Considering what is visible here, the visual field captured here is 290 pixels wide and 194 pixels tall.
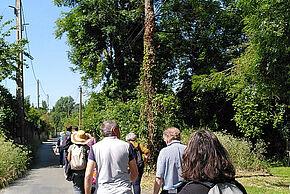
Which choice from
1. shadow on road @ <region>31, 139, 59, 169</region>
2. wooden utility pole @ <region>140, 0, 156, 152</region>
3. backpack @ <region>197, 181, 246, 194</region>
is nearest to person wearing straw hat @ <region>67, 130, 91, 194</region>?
backpack @ <region>197, 181, 246, 194</region>

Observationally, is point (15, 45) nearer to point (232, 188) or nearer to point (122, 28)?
point (122, 28)

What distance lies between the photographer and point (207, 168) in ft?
7.58

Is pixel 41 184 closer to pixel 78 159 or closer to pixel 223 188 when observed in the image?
pixel 78 159

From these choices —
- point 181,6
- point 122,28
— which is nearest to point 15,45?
point 122,28

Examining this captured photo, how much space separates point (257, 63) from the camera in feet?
34.0

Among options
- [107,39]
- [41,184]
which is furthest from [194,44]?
[41,184]

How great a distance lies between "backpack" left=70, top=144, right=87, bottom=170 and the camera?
19.7ft

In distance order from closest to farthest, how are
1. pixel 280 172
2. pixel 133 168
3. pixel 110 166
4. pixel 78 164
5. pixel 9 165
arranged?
pixel 110 166, pixel 133 168, pixel 78 164, pixel 9 165, pixel 280 172

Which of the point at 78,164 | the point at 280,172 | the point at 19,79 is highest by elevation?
the point at 19,79

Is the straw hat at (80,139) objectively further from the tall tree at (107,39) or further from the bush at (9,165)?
the tall tree at (107,39)

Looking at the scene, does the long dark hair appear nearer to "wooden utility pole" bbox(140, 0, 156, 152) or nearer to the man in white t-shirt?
the man in white t-shirt

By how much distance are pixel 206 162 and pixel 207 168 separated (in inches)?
2.1

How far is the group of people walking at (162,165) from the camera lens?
2309 mm

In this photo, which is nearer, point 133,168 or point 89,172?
point 89,172
